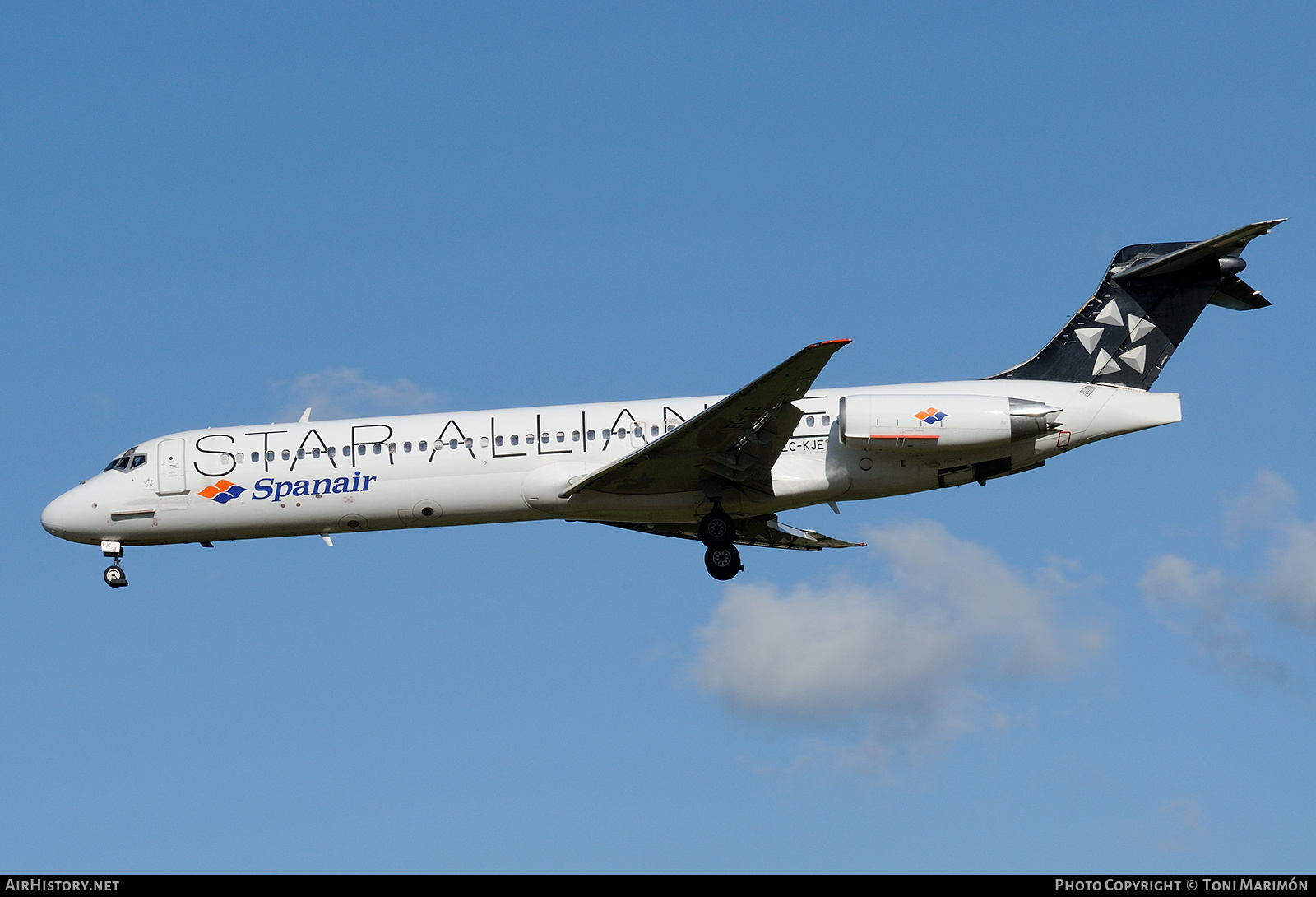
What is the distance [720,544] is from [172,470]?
420 inches

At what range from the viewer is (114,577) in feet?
84.6

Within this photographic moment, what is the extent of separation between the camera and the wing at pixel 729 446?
21891mm

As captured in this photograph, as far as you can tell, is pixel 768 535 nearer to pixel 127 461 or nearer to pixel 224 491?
pixel 224 491

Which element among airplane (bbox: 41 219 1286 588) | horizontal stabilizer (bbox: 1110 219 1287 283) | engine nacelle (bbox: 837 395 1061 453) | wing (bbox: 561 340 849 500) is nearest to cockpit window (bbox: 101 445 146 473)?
airplane (bbox: 41 219 1286 588)

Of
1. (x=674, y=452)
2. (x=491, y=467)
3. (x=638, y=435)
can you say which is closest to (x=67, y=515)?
(x=491, y=467)

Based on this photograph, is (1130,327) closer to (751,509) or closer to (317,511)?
(751,509)

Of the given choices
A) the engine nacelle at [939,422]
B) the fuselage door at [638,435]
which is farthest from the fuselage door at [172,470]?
the engine nacelle at [939,422]

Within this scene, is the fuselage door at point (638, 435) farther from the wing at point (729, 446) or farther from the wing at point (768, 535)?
the wing at point (768, 535)

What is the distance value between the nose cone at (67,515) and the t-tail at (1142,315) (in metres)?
17.8

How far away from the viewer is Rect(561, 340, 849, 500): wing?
71.8 ft

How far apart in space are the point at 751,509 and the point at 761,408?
119 inches

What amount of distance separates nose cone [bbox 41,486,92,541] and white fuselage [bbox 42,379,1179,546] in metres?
0.04

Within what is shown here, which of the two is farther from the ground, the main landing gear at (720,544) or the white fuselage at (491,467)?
the white fuselage at (491,467)
